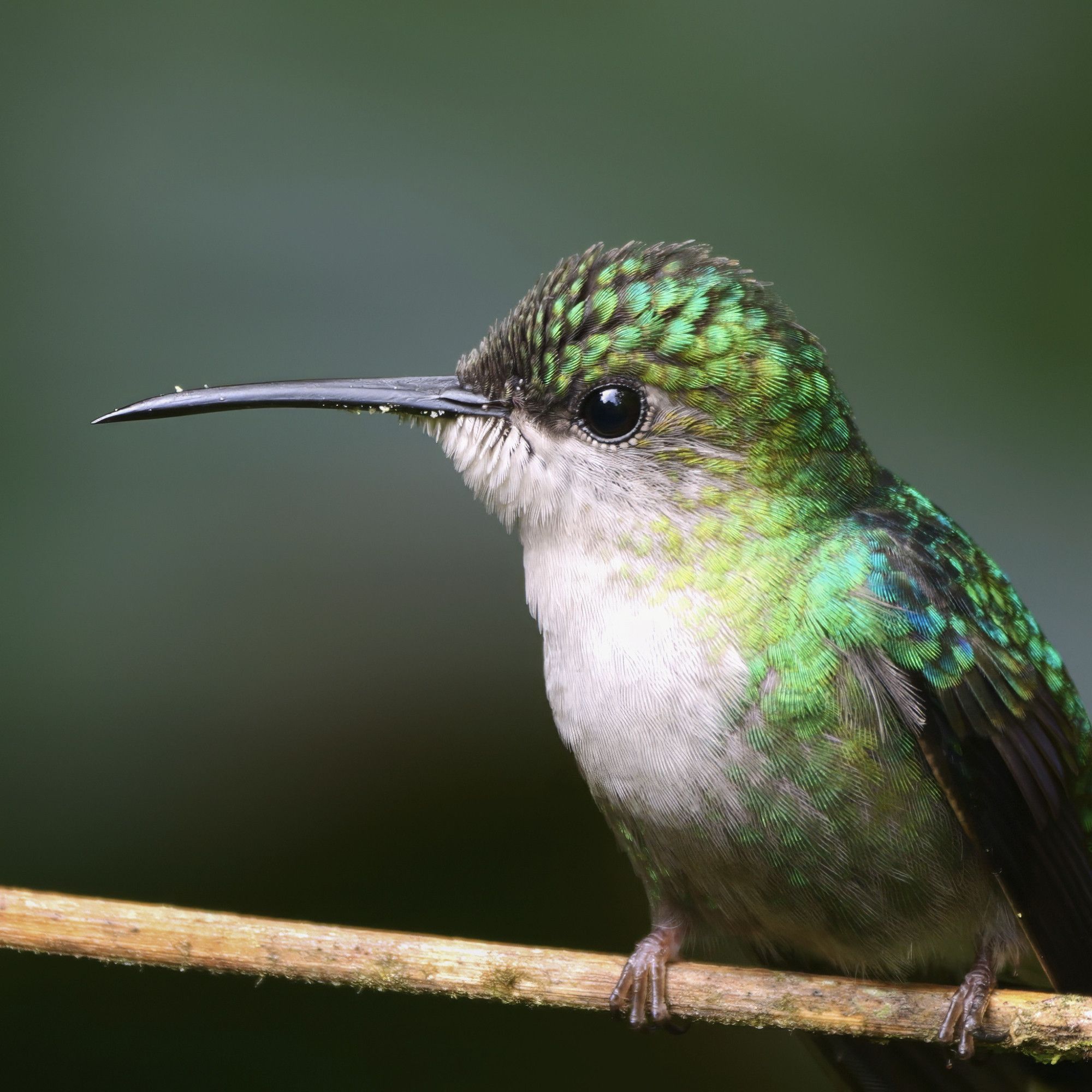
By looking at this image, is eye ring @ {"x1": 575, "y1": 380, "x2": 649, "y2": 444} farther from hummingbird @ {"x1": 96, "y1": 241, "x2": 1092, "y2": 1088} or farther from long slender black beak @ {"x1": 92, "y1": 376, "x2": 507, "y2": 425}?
long slender black beak @ {"x1": 92, "y1": 376, "x2": 507, "y2": 425}

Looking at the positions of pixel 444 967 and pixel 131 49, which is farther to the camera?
pixel 131 49

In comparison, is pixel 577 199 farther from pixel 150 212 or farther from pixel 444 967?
pixel 444 967

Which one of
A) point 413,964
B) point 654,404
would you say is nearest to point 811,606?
point 654,404

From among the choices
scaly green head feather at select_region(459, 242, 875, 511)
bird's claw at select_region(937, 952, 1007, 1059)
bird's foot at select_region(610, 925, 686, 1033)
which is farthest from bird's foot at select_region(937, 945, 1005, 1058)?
scaly green head feather at select_region(459, 242, 875, 511)

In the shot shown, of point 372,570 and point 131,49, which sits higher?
point 131,49

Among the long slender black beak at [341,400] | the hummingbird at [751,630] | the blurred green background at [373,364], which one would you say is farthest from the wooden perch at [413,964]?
the blurred green background at [373,364]

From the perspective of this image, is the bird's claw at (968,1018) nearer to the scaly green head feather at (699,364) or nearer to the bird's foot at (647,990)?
the bird's foot at (647,990)

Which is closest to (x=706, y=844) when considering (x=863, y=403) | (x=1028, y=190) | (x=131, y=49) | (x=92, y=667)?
(x=863, y=403)

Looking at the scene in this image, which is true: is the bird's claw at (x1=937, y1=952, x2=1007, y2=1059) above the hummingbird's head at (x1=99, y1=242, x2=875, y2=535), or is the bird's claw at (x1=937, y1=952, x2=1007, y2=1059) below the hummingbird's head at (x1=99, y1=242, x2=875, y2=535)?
below

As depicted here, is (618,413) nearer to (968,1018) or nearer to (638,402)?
(638,402)
